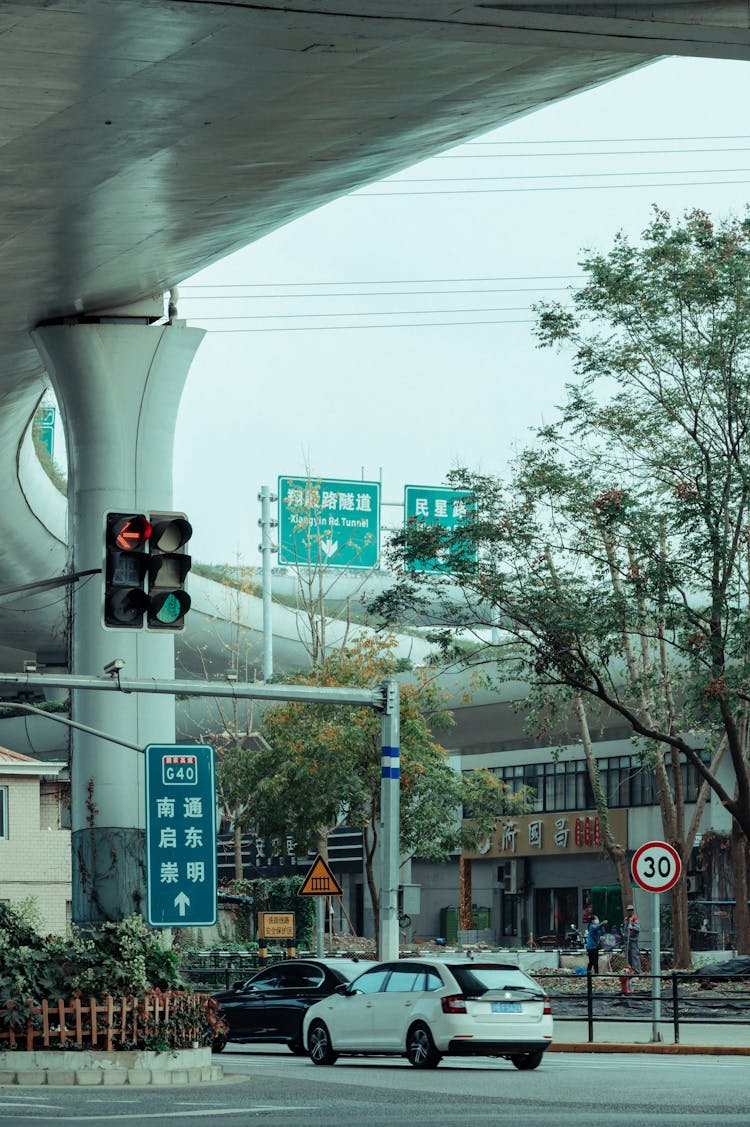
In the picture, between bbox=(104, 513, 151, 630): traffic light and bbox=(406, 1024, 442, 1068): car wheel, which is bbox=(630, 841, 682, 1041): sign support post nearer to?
bbox=(406, 1024, 442, 1068): car wheel

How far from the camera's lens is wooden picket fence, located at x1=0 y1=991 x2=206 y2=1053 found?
63.5ft

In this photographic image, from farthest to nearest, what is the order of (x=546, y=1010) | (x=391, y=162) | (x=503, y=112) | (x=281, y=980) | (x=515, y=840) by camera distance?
(x=515, y=840) < (x=281, y=980) < (x=546, y=1010) < (x=391, y=162) < (x=503, y=112)

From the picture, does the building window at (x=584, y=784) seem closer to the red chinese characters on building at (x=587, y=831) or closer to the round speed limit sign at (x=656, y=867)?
the red chinese characters on building at (x=587, y=831)

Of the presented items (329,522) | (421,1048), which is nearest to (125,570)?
(421,1048)

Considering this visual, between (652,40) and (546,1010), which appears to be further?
(546,1010)

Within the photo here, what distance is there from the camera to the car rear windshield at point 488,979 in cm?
2100

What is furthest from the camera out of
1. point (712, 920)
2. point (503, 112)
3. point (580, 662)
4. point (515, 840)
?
point (515, 840)

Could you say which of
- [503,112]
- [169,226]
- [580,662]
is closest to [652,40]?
[503,112]

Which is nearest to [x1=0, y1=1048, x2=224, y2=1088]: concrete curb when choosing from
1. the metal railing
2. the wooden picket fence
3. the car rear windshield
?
the wooden picket fence

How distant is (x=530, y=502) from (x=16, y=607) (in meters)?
19.9

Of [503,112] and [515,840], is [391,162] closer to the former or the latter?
[503,112]

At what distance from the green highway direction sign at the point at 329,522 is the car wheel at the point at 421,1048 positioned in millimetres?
33880

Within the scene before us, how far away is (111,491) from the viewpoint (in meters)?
22.0

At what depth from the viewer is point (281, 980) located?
26.4 metres
